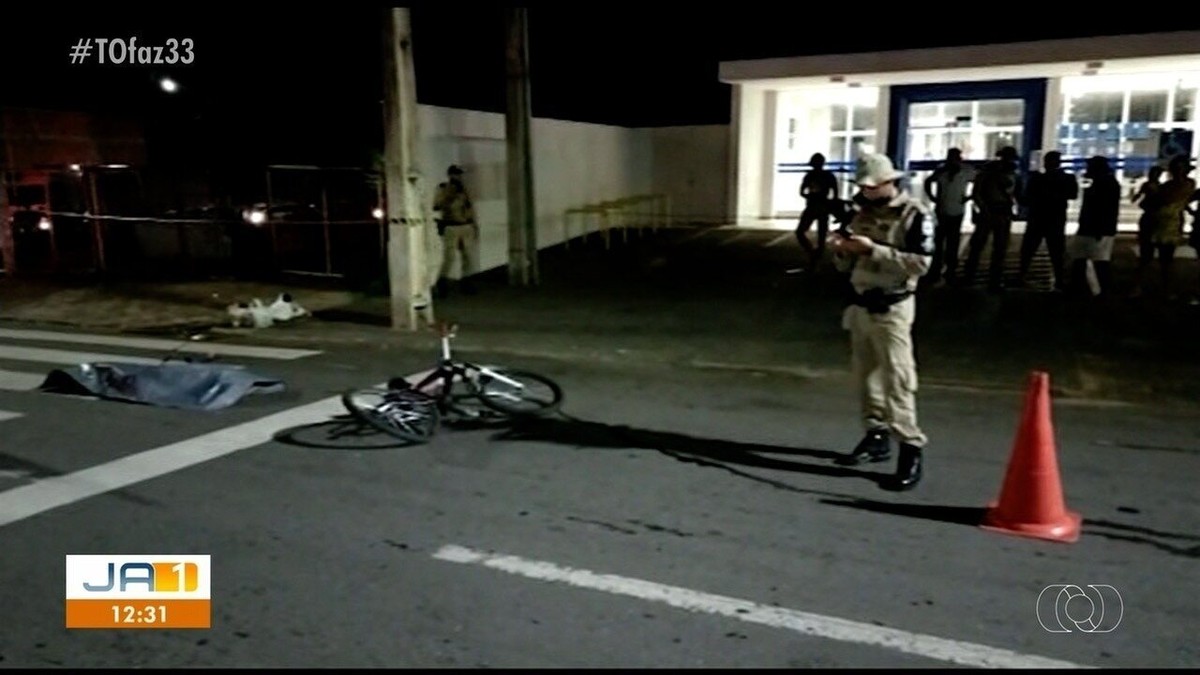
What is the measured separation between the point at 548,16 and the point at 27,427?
76.8 feet

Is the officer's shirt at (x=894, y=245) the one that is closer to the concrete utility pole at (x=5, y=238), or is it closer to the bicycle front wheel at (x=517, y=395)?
the bicycle front wheel at (x=517, y=395)

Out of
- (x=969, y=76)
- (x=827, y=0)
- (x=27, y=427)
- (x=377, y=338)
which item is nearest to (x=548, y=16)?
(x=827, y=0)

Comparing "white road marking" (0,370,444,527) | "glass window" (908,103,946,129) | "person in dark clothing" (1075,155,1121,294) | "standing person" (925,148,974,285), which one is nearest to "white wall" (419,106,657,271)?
"glass window" (908,103,946,129)

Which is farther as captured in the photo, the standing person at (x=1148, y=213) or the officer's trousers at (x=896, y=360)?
the standing person at (x=1148, y=213)

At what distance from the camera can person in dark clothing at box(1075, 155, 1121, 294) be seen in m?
11.5

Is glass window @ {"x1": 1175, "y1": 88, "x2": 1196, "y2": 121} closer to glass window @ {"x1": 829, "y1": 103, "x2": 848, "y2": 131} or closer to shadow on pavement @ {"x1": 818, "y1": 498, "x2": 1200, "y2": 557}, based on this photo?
glass window @ {"x1": 829, "y1": 103, "x2": 848, "y2": 131}

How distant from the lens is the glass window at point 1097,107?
19.2 metres

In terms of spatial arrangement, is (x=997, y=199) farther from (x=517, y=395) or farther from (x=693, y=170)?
→ (x=693, y=170)

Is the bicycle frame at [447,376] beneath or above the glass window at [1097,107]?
beneath

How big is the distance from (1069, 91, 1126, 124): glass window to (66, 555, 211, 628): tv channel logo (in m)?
19.8

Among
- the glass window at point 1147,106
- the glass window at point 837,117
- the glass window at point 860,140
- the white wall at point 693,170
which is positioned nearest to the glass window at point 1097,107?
the glass window at point 1147,106

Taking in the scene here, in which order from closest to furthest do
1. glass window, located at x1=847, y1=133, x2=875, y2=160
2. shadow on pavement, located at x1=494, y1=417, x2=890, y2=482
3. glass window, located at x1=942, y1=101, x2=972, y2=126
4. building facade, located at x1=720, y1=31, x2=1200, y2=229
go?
shadow on pavement, located at x1=494, y1=417, x2=890, y2=482 < building facade, located at x1=720, y1=31, x2=1200, y2=229 < glass window, located at x1=942, y1=101, x2=972, y2=126 < glass window, located at x1=847, y1=133, x2=875, y2=160

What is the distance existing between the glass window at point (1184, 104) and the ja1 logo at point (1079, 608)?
58.9 feet

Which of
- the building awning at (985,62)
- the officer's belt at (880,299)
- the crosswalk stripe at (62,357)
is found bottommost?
the crosswalk stripe at (62,357)
